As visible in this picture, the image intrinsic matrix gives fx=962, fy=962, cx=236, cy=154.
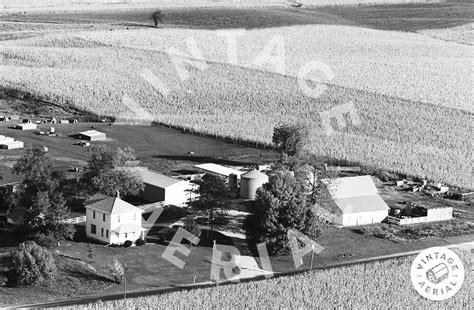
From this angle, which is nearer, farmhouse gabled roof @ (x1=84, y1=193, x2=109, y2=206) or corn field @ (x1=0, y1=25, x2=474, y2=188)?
farmhouse gabled roof @ (x1=84, y1=193, x2=109, y2=206)

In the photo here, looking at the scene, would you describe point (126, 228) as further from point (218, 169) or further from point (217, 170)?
point (218, 169)

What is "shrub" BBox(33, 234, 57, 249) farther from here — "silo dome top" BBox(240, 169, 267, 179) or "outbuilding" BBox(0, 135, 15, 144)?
"outbuilding" BBox(0, 135, 15, 144)

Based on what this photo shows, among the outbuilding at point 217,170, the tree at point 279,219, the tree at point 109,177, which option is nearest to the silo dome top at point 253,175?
the outbuilding at point 217,170

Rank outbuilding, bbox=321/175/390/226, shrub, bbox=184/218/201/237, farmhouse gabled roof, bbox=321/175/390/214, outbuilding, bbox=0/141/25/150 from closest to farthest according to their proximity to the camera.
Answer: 1. shrub, bbox=184/218/201/237
2. outbuilding, bbox=321/175/390/226
3. farmhouse gabled roof, bbox=321/175/390/214
4. outbuilding, bbox=0/141/25/150

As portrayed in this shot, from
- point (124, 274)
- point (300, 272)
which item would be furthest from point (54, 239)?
point (300, 272)

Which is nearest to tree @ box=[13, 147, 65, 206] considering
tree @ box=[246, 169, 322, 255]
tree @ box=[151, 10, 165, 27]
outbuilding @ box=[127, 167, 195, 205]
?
outbuilding @ box=[127, 167, 195, 205]

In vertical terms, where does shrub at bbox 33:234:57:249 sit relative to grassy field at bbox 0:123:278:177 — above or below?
below
